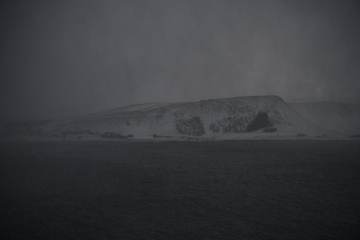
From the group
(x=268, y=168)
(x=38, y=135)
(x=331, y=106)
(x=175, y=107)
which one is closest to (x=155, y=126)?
(x=175, y=107)

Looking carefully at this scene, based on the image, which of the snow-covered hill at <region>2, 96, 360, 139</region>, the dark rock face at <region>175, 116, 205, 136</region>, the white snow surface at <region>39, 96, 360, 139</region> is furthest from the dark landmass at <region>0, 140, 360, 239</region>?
the dark rock face at <region>175, 116, 205, 136</region>

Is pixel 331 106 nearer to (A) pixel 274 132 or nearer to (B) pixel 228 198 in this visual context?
(A) pixel 274 132

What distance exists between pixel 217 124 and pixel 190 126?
7340 mm

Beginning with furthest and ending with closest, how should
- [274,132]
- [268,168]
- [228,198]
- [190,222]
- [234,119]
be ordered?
1. [234,119]
2. [274,132]
3. [268,168]
4. [228,198]
5. [190,222]

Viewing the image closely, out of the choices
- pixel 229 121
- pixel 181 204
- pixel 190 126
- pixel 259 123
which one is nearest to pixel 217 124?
pixel 229 121

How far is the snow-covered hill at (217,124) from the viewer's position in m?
68.6

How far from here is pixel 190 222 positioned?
10.5 metres

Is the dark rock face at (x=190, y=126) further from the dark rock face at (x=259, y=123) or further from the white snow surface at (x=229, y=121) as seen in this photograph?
the dark rock face at (x=259, y=123)

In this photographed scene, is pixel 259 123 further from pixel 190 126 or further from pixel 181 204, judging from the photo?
pixel 181 204

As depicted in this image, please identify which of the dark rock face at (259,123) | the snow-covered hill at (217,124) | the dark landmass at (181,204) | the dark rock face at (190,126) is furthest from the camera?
the dark rock face at (190,126)

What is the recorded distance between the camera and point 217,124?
71.4 m

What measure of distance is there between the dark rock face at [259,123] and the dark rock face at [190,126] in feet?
41.5

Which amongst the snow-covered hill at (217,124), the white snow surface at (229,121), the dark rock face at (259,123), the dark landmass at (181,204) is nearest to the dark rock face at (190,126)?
the snow-covered hill at (217,124)

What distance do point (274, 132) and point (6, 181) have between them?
60350 millimetres
